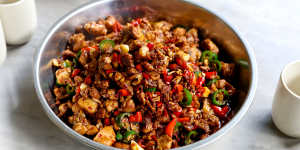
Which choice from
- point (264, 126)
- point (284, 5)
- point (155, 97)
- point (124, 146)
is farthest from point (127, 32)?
point (284, 5)

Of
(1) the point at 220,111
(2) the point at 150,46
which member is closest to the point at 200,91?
(1) the point at 220,111

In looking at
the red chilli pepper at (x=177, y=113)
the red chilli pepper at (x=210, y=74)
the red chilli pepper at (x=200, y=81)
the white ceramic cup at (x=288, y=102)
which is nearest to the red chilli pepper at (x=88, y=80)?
the red chilli pepper at (x=177, y=113)

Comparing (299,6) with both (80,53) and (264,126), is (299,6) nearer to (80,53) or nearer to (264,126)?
(264,126)

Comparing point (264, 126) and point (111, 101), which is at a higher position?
point (111, 101)

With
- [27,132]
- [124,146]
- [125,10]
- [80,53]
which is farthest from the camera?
[125,10]

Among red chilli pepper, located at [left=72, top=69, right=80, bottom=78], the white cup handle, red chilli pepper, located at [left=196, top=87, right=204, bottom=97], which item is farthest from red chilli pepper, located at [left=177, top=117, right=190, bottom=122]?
the white cup handle

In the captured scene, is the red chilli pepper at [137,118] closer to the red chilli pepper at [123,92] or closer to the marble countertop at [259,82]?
the red chilli pepper at [123,92]

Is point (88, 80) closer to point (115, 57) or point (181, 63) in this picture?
point (115, 57)

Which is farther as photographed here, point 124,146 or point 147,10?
point 147,10
